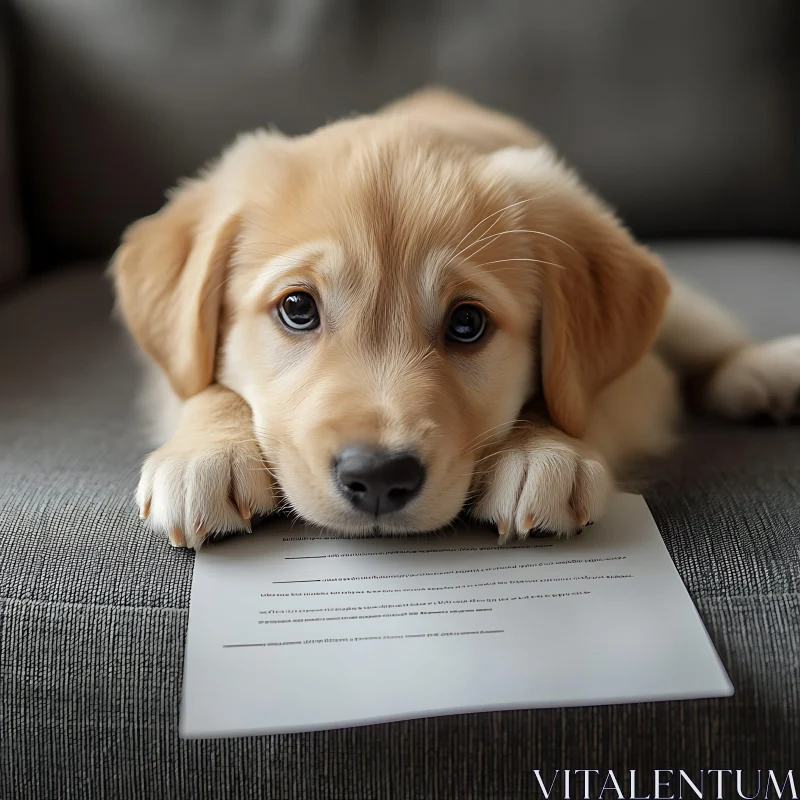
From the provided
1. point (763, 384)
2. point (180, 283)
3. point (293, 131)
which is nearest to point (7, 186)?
point (293, 131)

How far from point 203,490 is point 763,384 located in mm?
1477

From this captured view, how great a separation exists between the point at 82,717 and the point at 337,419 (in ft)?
1.89

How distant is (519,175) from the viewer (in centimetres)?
171

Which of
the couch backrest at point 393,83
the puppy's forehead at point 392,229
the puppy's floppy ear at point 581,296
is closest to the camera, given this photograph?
the puppy's forehead at point 392,229

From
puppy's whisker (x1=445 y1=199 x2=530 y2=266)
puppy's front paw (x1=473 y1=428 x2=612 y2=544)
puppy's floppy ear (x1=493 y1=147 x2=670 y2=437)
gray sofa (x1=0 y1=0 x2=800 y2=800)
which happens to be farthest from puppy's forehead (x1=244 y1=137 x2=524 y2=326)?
gray sofa (x1=0 y1=0 x2=800 y2=800)

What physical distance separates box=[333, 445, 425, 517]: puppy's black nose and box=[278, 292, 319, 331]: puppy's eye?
36 centimetres

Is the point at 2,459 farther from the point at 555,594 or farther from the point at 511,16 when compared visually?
the point at 511,16

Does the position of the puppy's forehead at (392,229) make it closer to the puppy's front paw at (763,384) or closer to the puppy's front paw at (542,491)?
the puppy's front paw at (542,491)

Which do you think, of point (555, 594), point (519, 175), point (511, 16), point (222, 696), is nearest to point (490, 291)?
point (519, 175)

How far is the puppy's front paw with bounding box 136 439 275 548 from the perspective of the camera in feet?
4.26

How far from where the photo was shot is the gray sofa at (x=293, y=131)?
1.10 meters

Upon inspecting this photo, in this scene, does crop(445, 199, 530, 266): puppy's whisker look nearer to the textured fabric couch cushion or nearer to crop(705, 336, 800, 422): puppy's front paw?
the textured fabric couch cushion

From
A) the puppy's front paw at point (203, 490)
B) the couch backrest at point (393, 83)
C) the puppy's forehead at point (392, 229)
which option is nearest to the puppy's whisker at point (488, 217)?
the puppy's forehead at point (392, 229)

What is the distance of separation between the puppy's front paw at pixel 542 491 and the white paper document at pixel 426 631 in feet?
0.13
